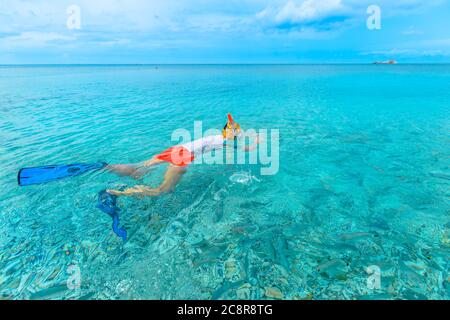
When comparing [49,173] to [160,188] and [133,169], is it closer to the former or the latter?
[133,169]

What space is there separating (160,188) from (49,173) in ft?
19.7

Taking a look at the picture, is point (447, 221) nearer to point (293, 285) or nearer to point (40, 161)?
point (293, 285)

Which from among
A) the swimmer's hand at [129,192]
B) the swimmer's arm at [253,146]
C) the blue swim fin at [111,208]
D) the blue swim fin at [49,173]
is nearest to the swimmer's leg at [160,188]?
the swimmer's hand at [129,192]

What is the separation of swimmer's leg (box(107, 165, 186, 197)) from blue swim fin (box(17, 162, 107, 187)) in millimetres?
3174

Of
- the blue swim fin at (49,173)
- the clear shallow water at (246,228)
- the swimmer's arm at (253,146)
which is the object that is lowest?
the clear shallow water at (246,228)

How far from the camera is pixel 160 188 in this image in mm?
9836

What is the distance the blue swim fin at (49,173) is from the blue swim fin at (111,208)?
2.96 metres

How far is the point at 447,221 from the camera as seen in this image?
7840 mm

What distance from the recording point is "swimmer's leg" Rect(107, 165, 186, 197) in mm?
9477

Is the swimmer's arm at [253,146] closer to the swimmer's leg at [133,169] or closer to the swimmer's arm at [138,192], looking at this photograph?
the swimmer's leg at [133,169]

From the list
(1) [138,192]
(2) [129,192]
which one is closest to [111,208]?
(2) [129,192]

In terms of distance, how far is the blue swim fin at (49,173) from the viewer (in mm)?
10484
